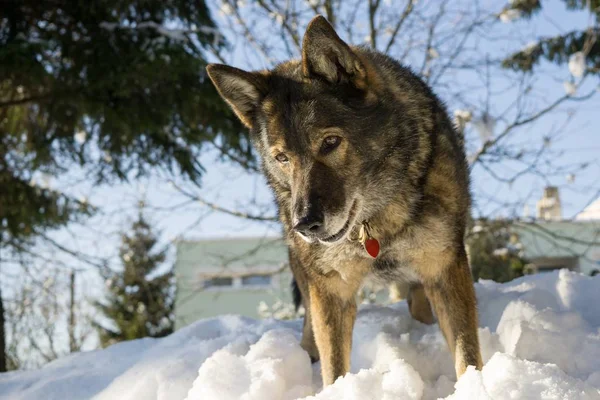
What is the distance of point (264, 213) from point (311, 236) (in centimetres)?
800

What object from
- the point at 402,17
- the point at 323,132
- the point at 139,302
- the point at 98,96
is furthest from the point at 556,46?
the point at 139,302

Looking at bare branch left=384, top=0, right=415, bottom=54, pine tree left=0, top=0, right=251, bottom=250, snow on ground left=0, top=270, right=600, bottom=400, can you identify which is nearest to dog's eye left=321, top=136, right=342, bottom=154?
snow on ground left=0, top=270, right=600, bottom=400

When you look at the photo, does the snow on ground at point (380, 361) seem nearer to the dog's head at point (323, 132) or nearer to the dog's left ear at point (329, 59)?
the dog's head at point (323, 132)

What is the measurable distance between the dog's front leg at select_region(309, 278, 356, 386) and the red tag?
237mm

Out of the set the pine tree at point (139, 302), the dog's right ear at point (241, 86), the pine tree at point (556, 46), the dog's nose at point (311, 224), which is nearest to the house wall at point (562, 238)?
the pine tree at point (556, 46)

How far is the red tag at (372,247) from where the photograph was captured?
2.84m

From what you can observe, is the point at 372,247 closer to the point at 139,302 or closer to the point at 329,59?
the point at 329,59

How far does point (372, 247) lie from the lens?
285cm

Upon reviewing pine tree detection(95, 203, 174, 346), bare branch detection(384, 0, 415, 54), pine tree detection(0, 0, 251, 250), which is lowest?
pine tree detection(95, 203, 174, 346)

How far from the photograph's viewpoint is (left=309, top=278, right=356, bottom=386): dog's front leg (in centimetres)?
297

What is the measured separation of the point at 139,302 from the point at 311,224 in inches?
784

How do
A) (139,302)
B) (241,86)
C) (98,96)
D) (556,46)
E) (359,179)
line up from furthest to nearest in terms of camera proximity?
1. (139,302)
2. (556,46)
3. (98,96)
4. (241,86)
5. (359,179)

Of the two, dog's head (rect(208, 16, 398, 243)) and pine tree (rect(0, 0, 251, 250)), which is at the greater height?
pine tree (rect(0, 0, 251, 250))

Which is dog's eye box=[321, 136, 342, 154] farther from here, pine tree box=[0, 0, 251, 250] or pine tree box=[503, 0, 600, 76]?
pine tree box=[503, 0, 600, 76]
